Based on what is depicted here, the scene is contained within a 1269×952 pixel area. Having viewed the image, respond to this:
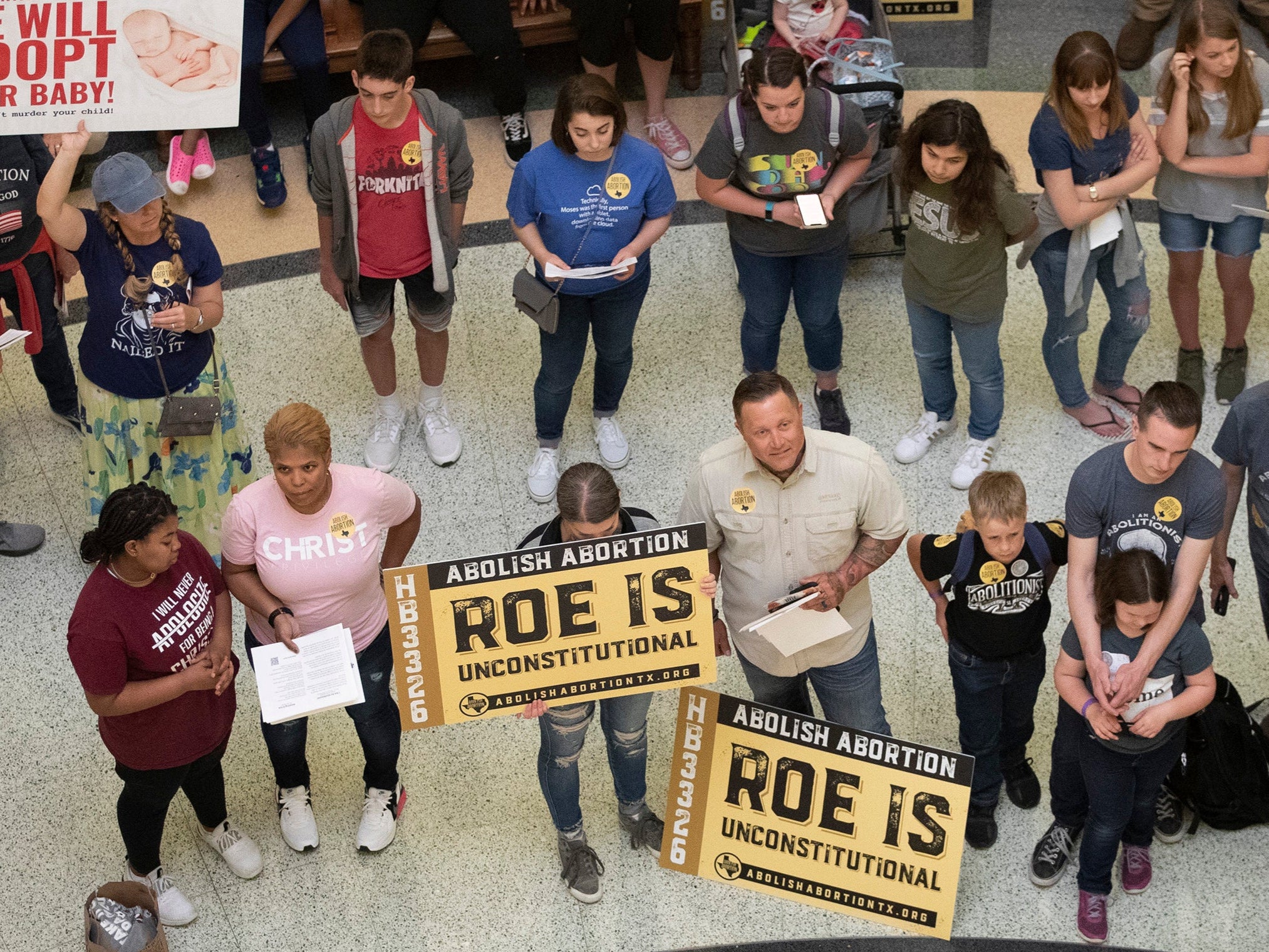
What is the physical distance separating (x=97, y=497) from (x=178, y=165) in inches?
92.5

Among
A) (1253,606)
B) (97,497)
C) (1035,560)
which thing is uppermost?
(1035,560)

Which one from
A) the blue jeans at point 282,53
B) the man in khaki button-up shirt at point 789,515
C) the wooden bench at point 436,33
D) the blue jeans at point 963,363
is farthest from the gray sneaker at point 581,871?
the wooden bench at point 436,33

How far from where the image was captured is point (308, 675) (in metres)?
3.40

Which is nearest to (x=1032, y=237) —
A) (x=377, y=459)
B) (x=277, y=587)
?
(x=377, y=459)

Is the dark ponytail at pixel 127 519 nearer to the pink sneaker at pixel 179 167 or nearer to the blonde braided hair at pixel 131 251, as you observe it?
the blonde braided hair at pixel 131 251

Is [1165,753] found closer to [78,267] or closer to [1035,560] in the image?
[1035,560]

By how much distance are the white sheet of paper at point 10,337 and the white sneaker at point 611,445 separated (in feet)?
6.36

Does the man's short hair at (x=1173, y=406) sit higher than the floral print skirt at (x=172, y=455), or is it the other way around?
the man's short hair at (x=1173, y=406)

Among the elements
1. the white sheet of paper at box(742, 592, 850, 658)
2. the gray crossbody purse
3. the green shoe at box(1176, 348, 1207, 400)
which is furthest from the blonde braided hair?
the green shoe at box(1176, 348, 1207, 400)

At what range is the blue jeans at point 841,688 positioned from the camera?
3.65 metres

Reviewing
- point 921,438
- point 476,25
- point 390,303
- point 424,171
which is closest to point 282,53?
point 476,25

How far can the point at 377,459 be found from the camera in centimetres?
515

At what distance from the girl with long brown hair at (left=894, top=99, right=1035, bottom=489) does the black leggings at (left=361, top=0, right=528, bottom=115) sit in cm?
240

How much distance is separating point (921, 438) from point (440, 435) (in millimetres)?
1731
